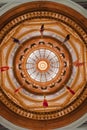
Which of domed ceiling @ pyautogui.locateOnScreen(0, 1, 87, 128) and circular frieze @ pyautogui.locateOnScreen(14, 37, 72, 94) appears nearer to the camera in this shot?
domed ceiling @ pyautogui.locateOnScreen(0, 1, 87, 128)

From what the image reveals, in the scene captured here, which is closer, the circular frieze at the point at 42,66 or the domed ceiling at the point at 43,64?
the domed ceiling at the point at 43,64

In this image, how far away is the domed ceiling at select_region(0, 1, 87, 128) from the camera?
6824mm

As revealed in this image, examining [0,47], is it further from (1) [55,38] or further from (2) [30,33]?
(1) [55,38]

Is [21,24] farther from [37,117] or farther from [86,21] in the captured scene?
[37,117]

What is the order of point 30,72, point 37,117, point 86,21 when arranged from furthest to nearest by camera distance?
point 30,72
point 37,117
point 86,21

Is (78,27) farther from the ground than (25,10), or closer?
closer

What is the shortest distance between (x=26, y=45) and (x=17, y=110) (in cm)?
148

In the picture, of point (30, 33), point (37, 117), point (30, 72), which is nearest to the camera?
point (37, 117)

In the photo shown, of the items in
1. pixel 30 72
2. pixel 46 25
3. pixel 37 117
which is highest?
pixel 46 25

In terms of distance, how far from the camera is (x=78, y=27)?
686 cm

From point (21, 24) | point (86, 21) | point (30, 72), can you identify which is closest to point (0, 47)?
point (21, 24)

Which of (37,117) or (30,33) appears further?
(30,33)

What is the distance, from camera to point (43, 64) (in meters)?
8.23

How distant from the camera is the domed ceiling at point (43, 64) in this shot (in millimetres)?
6824
